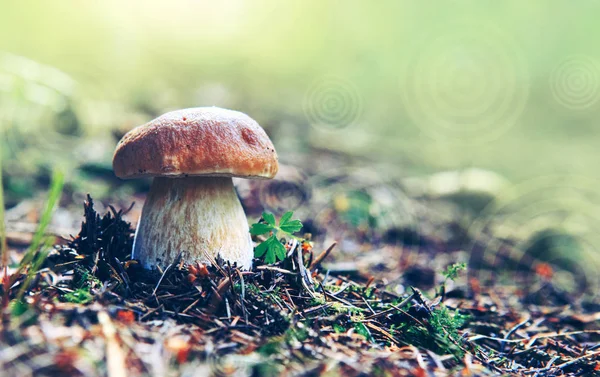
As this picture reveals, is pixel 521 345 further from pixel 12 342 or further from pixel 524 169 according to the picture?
pixel 524 169

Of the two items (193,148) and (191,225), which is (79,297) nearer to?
(191,225)

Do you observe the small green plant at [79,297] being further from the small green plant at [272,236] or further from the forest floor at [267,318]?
the small green plant at [272,236]

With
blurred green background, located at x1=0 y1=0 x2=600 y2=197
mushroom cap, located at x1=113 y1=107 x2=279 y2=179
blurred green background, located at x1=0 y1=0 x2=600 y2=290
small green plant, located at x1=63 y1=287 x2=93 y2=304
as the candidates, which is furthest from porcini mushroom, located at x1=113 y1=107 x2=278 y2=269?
blurred green background, located at x1=0 y1=0 x2=600 y2=197

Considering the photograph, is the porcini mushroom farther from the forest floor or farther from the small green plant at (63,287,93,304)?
the small green plant at (63,287,93,304)

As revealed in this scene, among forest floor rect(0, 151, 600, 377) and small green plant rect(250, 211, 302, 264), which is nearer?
forest floor rect(0, 151, 600, 377)

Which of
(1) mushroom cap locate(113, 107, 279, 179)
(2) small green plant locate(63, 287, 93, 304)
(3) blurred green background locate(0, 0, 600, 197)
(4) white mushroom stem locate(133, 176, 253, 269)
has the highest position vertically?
(3) blurred green background locate(0, 0, 600, 197)

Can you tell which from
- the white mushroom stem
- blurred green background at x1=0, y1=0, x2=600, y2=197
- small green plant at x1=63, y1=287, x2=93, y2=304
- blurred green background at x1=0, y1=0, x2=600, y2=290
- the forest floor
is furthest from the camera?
blurred green background at x1=0, y1=0, x2=600, y2=197

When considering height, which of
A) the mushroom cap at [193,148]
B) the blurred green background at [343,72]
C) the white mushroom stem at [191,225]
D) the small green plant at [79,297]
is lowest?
the small green plant at [79,297]

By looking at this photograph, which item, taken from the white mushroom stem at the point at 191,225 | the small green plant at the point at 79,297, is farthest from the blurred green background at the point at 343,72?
the small green plant at the point at 79,297
